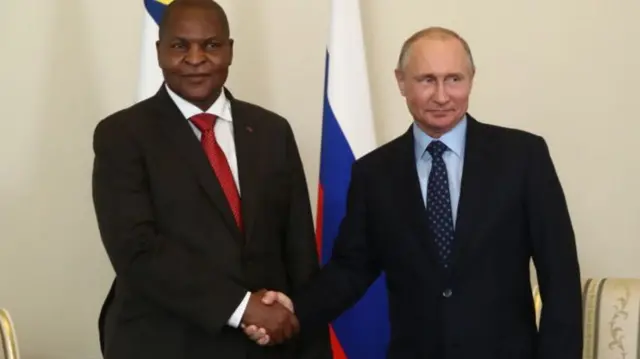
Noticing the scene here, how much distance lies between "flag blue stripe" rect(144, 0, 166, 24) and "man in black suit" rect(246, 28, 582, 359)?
103cm

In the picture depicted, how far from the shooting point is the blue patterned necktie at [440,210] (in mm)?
2105

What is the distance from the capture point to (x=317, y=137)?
3.58m

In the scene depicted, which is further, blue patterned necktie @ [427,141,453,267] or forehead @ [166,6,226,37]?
forehead @ [166,6,226,37]

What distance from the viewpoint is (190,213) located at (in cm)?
218

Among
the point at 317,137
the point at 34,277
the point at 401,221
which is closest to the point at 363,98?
the point at 317,137

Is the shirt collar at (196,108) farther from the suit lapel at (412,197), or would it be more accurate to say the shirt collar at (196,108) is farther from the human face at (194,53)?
the suit lapel at (412,197)

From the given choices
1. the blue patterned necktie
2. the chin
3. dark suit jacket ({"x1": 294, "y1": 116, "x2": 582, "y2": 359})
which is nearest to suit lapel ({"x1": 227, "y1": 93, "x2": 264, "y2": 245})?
the chin

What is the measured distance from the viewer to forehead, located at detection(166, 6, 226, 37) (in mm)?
2240

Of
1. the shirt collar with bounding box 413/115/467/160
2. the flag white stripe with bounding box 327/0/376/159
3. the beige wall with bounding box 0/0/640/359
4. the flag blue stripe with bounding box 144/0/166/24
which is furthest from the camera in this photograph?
the beige wall with bounding box 0/0/640/359

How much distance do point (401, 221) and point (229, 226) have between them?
0.42 meters

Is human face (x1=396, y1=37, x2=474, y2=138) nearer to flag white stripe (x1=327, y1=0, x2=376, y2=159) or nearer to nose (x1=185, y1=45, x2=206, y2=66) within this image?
nose (x1=185, y1=45, x2=206, y2=66)

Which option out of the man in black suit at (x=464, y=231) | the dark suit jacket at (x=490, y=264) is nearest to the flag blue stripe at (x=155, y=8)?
the man in black suit at (x=464, y=231)

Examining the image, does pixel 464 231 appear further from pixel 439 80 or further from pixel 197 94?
pixel 197 94

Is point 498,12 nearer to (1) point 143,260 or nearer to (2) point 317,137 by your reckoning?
(2) point 317,137
